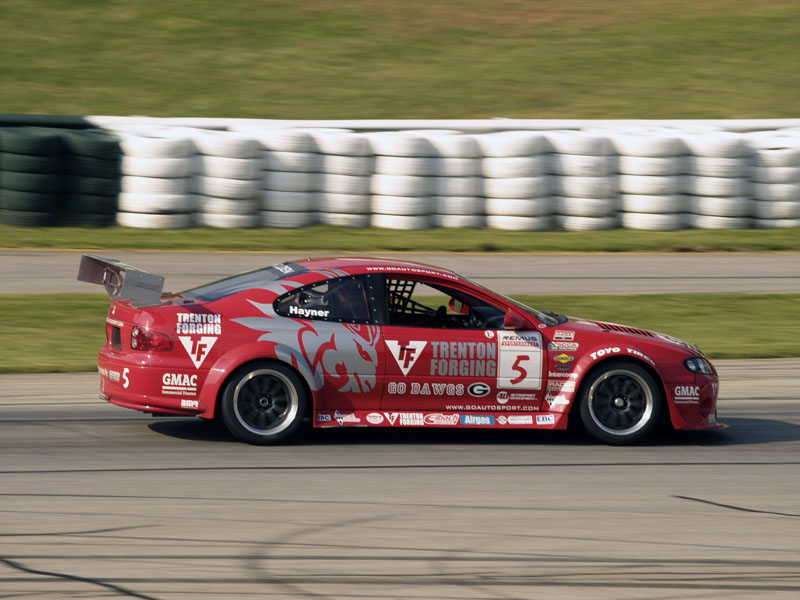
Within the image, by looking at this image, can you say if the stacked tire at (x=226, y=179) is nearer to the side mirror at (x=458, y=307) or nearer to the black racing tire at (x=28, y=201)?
the black racing tire at (x=28, y=201)

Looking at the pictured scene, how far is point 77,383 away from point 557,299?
6168 mm

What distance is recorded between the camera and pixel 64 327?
38.1 ft

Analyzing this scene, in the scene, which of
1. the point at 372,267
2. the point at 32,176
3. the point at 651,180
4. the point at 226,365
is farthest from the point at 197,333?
the point at 651,180

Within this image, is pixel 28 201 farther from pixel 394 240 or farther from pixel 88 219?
pixel 394 240

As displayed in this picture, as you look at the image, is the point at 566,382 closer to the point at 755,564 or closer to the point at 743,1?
the point at 755,564

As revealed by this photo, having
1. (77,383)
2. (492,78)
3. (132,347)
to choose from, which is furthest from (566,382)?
(492,78)

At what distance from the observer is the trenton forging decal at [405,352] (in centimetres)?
748

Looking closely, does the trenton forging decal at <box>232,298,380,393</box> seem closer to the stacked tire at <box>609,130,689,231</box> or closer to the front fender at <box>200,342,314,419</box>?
the front fender at <box>200,342,314,419</box>

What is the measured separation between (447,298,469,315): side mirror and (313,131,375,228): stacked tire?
345 inches

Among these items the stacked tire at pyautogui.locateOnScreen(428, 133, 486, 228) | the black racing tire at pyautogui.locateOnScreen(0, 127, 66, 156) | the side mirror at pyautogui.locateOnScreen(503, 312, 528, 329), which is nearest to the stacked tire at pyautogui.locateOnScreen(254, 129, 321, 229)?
the stacked tire at pyautogui.locateOnScreen(428, 133, 486, 228)

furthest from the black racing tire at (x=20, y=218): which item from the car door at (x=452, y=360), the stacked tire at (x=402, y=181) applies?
the car door at (x=452, y=360)

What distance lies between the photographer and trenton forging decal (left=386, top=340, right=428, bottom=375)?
748 cm

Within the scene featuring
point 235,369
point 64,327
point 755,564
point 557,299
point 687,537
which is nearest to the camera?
point 755,564

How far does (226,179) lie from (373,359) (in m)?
9.29
